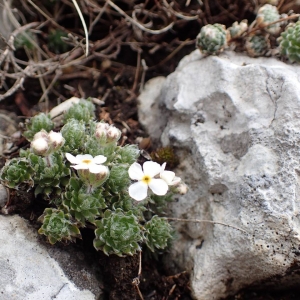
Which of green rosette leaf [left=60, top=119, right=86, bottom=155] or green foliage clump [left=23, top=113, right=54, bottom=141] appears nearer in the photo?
green rosette leaf [left=60, top=119, right=86, bottom=155]

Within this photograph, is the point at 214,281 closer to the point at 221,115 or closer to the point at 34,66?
the point at 221,115

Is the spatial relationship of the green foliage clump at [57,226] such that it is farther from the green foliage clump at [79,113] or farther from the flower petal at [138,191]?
the green foliage clump at [79,113]

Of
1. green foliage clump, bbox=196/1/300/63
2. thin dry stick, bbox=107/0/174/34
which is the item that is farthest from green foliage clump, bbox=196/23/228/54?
thin dry stick, bbox=107/0/174/34

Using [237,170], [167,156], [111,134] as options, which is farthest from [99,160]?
[237,170]

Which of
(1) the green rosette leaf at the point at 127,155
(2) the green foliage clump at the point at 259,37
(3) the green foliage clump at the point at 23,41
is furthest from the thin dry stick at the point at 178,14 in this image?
(1) the green rosette leaf at the point at 127,155

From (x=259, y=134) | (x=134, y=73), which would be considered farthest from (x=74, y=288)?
(x=134, y=73)

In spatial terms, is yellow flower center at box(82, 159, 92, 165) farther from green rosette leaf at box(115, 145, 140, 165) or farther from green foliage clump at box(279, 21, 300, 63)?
green foliage clump at box(279, 21, 300, 63)
